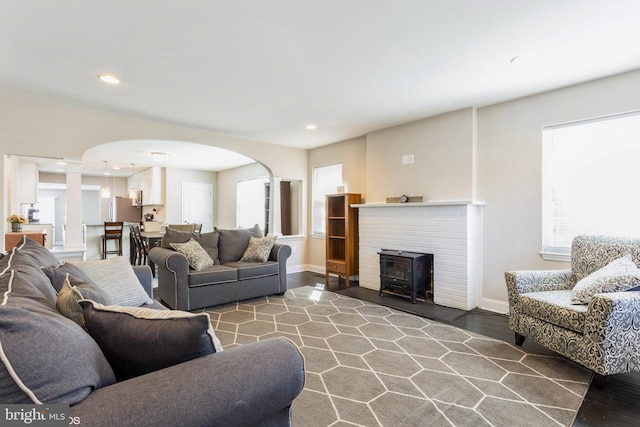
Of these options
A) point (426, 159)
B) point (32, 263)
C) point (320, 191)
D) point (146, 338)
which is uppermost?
point (426, 159)

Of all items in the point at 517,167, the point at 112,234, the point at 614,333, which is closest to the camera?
the point at 614,333

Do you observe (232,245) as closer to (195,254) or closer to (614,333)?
(195,254)

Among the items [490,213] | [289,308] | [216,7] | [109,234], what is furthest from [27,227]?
[490,213]

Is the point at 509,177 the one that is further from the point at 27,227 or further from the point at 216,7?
the point at 27,227

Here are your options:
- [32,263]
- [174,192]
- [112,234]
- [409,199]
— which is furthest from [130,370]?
[174,192]

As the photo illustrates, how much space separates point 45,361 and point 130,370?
32 centimetres

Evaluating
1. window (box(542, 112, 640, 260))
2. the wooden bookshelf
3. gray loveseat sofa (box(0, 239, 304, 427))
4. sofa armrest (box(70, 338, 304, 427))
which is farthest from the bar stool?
window (box(542, 112, 640, 260))

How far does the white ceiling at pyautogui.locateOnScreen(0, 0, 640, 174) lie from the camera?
203 cm

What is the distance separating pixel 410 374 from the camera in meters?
2.29

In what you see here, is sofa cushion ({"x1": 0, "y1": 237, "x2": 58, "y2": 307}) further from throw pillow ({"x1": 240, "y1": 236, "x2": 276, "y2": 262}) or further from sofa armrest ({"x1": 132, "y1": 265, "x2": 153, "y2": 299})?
throw pillow ({"x1": 240, "y1": 236, "x2": 276, "y2": 262})

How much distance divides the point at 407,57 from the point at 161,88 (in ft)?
8.12

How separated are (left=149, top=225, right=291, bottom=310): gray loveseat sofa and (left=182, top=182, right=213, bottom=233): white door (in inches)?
198

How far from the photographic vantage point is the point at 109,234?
6652 mm

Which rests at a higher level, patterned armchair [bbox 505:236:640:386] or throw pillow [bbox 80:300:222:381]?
throw pillow [bbox 80:300:222:381]
